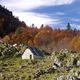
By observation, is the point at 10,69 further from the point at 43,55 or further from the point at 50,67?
the point at 43,55

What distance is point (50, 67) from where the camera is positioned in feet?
311

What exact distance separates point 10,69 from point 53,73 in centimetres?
1366

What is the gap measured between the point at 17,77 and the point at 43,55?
117 feet

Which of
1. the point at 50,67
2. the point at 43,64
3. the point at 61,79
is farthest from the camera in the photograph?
the point at 43,64

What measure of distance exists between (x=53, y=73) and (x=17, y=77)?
260 inches

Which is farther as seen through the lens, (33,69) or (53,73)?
(33,69)

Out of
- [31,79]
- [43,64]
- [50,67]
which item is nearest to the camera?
[31,79]

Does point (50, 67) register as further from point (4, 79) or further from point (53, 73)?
point (4, 79)

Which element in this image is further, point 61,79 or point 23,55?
point 23,55

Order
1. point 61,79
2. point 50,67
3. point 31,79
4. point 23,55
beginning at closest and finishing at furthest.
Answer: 1. point 61,79
2. point 31,79
3. point 50,67
4. point 23,55

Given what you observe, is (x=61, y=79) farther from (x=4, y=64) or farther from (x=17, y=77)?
(x=4, y=64)

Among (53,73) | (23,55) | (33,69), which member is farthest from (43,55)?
(53,73)

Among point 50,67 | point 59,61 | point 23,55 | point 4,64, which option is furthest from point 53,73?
point 23,55

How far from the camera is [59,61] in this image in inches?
3962
